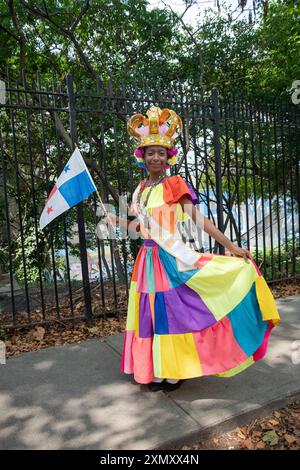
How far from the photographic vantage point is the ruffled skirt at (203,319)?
272 cm

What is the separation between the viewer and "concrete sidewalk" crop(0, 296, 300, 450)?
2359 mm

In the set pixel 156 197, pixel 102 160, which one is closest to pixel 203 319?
pixel 156 197

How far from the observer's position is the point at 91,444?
2.28 metres

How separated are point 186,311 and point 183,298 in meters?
0.09

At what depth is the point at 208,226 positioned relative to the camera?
2777 millimetres

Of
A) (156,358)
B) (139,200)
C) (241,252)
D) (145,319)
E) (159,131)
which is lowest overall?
(156,358)

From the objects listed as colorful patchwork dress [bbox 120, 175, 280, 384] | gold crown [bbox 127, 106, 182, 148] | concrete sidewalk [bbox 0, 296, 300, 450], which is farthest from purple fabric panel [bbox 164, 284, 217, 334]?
gold crown [bbox 127, 106, 182, 148]

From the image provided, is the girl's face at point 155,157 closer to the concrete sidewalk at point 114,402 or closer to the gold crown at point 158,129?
the gold crown at point 158,129

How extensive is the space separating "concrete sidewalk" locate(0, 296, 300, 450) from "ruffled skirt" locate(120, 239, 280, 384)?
0.22m

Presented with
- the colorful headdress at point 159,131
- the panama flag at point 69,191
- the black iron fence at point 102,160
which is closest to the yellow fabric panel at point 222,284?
the colorful headdress at point 159,131

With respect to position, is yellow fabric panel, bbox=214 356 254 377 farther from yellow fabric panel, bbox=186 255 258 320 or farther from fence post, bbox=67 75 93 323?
fence post, bbox=67 75 93 323

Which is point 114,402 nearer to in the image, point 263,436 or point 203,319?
point 203,319
